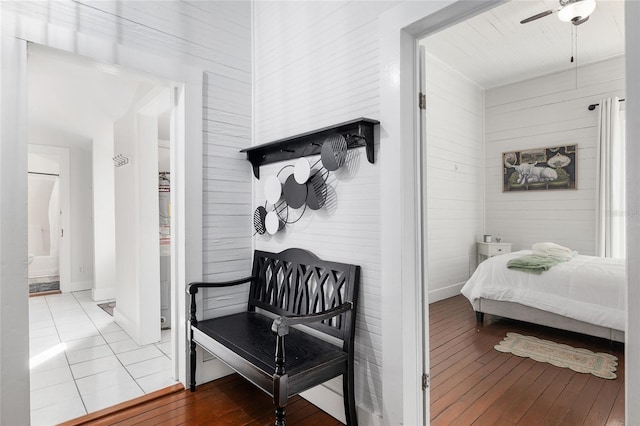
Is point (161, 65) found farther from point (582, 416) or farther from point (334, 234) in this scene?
point (582, 416)

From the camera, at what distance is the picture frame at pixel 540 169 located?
4906mm

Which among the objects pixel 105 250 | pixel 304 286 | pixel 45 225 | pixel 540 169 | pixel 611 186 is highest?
pixel 540 169

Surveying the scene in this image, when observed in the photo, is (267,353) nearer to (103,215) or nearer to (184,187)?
(184,187)

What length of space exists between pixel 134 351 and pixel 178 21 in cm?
277

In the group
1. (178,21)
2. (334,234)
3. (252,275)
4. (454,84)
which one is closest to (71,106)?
(178,21)

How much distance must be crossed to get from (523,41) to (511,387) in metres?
3.88

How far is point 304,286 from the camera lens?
2197 millimetres

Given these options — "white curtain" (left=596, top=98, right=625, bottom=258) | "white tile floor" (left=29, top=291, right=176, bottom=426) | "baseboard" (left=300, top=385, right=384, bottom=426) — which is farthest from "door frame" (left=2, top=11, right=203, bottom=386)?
"white curtain" (left=596, top=98, right=625, bottom=258)

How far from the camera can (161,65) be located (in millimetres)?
2297

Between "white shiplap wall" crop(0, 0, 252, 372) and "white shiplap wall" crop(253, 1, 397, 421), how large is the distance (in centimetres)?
16

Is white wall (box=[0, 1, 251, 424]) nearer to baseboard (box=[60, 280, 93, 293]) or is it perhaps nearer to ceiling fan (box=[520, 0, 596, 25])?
ceiling fan (box=[520, 0, 596, 25])

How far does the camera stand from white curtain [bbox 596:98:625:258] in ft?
14.7

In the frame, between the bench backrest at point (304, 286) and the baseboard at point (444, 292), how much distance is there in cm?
279

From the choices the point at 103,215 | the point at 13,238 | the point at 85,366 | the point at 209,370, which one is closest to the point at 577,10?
the point at 209,370
